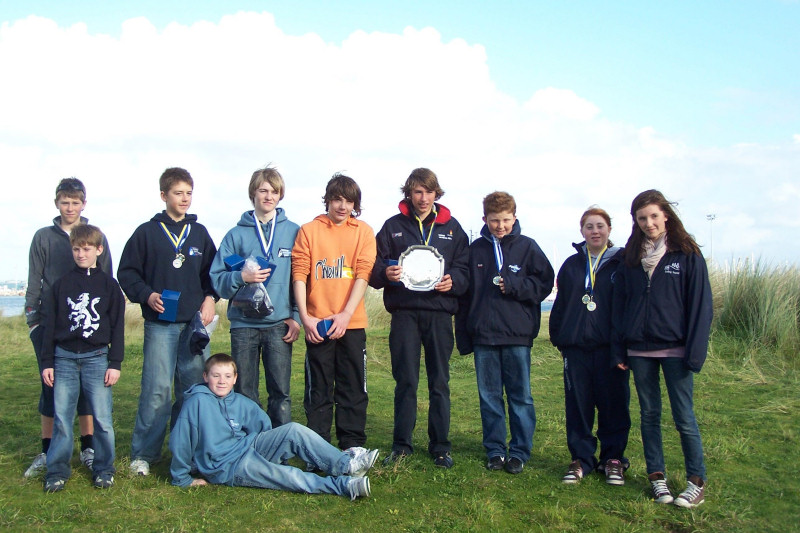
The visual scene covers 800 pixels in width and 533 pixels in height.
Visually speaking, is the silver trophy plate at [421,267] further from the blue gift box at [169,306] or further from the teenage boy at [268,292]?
the blue gift box at [169,306]

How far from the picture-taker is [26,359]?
1105 cm

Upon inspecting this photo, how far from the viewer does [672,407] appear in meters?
4.60

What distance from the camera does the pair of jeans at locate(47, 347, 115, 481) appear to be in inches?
186

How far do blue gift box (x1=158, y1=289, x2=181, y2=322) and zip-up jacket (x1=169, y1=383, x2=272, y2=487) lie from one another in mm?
541

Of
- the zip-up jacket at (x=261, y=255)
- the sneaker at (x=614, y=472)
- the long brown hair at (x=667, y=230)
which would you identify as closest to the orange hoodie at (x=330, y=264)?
the zip-up jacket at (x=261, y=255)

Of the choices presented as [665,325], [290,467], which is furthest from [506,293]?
[290,467]

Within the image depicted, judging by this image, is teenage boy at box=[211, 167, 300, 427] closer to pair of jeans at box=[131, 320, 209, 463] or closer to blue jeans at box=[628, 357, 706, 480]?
pair of jeans at box=[131, 320, 209, 463]

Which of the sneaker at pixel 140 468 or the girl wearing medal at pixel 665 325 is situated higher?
the girl wearing medal at pixel 665 325

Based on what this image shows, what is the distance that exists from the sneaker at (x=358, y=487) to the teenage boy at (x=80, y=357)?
1655 mm

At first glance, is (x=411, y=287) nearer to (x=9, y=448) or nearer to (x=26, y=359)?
(x=9, y=448)

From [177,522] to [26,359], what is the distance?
8.38m

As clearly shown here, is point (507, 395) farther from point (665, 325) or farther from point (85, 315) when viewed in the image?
point (85, 315)

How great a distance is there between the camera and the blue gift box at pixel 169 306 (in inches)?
200

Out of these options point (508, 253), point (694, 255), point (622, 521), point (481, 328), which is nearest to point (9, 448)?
point (481, 328)
